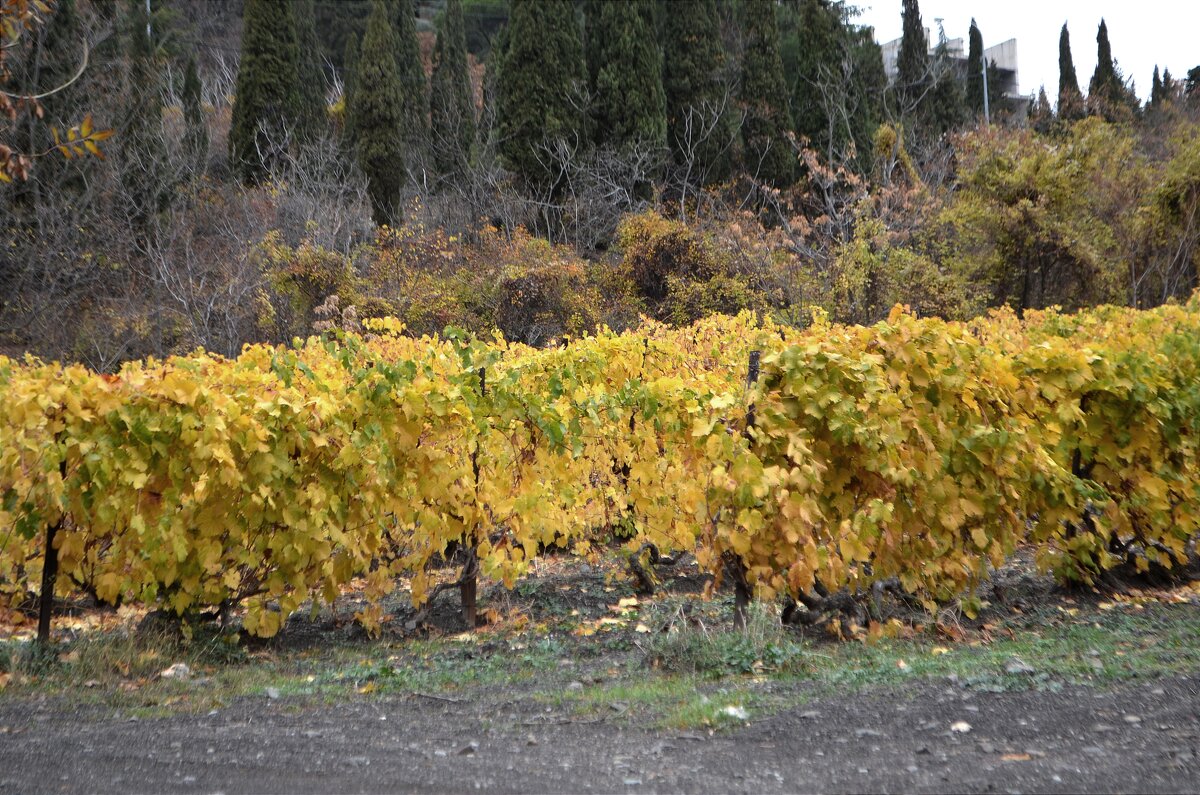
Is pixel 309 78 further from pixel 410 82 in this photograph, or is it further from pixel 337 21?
pixel 337 21

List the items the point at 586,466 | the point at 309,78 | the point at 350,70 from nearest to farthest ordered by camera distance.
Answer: the point at 586,466, the point at 350,70, the point at 309,78

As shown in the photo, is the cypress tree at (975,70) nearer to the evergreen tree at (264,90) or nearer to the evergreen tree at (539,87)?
the evergreen tree at (539,87)

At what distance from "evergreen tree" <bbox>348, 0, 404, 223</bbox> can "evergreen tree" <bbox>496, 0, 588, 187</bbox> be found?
7.62ft

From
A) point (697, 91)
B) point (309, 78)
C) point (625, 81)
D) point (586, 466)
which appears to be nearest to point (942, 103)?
point (697, 91)

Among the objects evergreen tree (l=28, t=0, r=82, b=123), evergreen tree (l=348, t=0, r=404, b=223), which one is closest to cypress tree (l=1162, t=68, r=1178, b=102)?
evergreen tree (l=348, t=0, r=404, b=223)

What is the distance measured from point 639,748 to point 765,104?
76.9ft

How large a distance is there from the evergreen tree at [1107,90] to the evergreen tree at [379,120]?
19524 mm

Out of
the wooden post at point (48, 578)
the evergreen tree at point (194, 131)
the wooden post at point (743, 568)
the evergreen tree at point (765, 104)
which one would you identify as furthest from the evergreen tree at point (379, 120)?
the wooden post at point (743, 568)

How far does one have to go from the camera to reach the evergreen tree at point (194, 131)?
2058 cm

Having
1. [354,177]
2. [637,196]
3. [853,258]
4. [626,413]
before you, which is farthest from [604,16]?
[626,413]

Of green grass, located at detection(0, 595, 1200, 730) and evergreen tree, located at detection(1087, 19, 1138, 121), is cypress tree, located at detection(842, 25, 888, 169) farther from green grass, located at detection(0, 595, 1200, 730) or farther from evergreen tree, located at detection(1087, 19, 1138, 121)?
green grass, located at detection(0, 595, 1200, 730)

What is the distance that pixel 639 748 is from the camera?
3365 mm

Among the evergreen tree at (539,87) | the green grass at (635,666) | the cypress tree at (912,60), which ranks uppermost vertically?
the cypress tree at (912,60)

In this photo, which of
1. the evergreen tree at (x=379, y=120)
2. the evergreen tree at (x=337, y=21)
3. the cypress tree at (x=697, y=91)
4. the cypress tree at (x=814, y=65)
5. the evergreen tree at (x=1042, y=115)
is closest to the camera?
the evergreen tree at (x=379, y=120)
